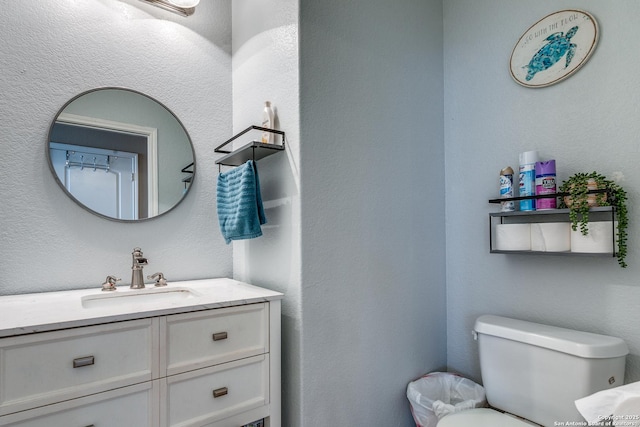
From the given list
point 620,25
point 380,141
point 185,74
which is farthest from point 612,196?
point 185,74

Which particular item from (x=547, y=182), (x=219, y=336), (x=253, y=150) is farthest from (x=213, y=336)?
(x=547, y=182)

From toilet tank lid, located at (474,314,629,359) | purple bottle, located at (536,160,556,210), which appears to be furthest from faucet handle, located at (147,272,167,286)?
purple bottle, located at (536,160,556,210)

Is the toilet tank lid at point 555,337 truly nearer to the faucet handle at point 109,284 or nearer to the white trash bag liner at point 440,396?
the white trash bag liner at point 440,396

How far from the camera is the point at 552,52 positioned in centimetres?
148

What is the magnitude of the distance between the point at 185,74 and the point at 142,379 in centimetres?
141

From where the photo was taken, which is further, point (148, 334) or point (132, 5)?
point (132, 5)

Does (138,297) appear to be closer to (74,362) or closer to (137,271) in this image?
(137,271)

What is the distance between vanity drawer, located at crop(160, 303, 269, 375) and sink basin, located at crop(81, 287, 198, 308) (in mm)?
219

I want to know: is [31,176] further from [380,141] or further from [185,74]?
[380,141]

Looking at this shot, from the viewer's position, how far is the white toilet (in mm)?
1178

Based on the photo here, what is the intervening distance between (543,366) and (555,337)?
0.39ft

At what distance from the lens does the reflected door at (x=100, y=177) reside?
4.76ft

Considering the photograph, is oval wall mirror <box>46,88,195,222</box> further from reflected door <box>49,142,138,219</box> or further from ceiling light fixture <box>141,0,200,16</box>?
ceiling light fixture <box>141,0,200,16</box>

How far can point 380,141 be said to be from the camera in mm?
1602
